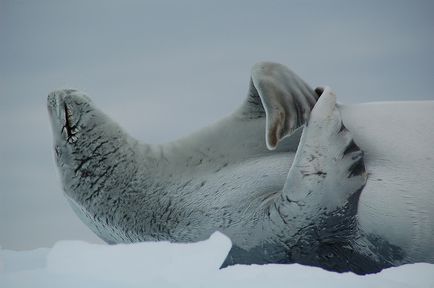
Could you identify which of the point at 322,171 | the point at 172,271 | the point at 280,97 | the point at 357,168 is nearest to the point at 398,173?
the point at 357,168

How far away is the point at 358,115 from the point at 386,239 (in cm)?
41

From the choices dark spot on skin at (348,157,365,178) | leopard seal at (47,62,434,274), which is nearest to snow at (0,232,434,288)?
leopard seal at (47,62,434,274)

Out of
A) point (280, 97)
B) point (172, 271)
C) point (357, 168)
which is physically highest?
point (280, 97)

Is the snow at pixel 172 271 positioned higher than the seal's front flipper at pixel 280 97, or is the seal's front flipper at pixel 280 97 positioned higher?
the seal's front flipper at pixel 280 97

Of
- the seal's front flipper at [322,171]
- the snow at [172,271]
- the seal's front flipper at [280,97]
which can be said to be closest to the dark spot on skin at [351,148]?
the seal's front flipper at [322,171]

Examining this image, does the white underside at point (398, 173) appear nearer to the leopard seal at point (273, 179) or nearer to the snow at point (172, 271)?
the leopard seal at point (273, 179)

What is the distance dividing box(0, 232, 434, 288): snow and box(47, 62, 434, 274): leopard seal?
86 mm

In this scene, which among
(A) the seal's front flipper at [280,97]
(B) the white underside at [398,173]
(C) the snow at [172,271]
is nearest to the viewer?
(C) the snow at [172,271]

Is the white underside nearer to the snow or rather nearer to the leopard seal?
the leopard seal

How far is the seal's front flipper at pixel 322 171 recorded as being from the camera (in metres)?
2.26

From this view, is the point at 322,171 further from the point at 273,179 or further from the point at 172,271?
the point at 172,271

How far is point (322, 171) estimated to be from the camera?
7.40 feet

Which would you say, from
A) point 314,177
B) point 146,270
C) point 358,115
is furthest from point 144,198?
point 358,115

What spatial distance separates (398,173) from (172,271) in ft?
2.43
